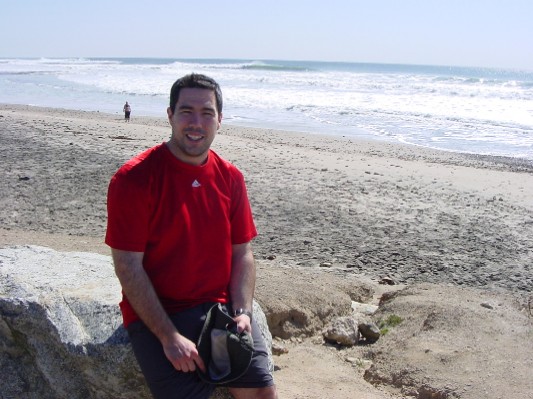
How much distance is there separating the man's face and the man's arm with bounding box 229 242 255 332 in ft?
1.84

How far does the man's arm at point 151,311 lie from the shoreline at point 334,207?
450cm

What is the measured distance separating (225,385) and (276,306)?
2.56m

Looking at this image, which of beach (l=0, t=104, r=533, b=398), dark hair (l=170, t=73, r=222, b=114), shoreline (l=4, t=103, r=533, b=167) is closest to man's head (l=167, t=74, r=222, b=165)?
dark hair (l=170, t=73, r=222, b=114)

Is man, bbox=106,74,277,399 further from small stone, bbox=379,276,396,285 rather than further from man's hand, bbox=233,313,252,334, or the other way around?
small stone, bbox=379,276,396,285

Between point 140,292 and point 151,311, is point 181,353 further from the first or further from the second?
point 140,292

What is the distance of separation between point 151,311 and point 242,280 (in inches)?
22.4

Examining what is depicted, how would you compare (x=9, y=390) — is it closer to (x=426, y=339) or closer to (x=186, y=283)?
(x=186, y=283)

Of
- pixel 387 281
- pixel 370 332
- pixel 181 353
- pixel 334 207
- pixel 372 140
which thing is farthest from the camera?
pixel 372 140

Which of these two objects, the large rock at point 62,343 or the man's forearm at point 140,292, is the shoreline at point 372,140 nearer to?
the large rock at point 62,343

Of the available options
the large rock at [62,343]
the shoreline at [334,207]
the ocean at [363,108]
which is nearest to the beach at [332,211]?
the shoreline at [334,207]

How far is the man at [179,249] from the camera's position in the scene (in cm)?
304

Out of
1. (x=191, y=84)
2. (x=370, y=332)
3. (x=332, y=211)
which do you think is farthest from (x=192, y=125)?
(x=332, y=211)

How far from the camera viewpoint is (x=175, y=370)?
3.03 m

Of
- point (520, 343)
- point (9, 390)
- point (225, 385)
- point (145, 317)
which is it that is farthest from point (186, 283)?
point (520, 343)
